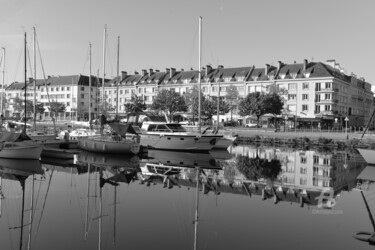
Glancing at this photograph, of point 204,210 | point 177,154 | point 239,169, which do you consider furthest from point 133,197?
point 177,154

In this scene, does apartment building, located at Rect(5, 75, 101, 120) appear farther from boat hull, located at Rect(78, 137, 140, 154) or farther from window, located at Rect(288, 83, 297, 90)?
boat hull, located at Rect(78, 137, 140, 154)

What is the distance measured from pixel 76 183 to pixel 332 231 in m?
13.7

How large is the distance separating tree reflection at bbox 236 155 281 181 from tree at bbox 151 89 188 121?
55225mm

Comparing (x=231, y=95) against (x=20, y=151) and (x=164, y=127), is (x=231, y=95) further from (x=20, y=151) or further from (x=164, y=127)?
(x=20, y=151)

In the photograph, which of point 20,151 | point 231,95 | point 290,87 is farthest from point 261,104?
point 20,151

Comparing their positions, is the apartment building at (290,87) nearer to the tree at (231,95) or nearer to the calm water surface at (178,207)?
the tree at (231,95)

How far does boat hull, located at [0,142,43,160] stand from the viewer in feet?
91.3

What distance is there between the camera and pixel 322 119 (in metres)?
87.4

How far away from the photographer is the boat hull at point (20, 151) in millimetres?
27828

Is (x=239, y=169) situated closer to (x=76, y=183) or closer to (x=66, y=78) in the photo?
(x=76, y=183)

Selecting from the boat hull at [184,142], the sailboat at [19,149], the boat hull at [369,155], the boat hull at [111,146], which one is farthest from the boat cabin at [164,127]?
the boat hull at [369,155]

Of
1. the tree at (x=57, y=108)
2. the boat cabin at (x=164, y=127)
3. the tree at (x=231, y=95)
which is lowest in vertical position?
the boat cabin at (x=164, y=127)

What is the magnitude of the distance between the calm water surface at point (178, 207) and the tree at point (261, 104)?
160ft

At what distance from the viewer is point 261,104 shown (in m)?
75.8
